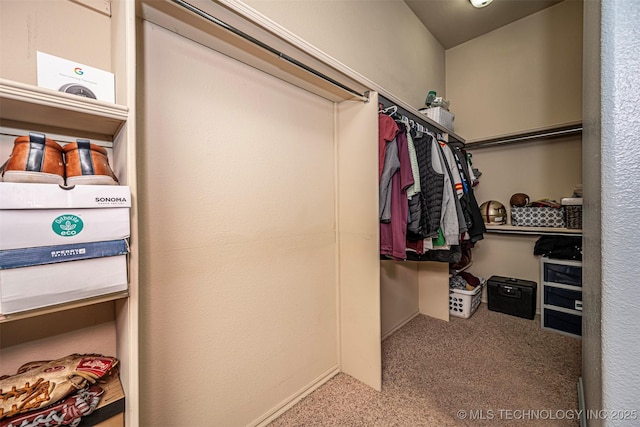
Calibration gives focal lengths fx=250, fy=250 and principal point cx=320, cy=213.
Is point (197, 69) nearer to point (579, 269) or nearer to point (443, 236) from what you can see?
point (443, 236)

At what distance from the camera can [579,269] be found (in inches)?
84.4

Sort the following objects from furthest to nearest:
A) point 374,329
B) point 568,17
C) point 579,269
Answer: point 568,17 → point 579,269 → point 374,329

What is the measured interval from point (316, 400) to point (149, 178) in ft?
4.90

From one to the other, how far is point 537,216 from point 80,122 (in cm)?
330

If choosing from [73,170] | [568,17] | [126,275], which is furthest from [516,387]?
[568,17]

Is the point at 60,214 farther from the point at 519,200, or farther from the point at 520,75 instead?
the point at 520,75

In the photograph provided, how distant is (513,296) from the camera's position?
2512 mm

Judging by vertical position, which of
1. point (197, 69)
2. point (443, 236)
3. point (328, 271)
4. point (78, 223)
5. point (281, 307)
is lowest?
point (281, 307)

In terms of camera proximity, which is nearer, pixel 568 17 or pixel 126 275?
pixel 126 275

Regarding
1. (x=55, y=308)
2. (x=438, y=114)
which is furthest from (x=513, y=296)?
(x=55, y=308)

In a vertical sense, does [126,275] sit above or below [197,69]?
below

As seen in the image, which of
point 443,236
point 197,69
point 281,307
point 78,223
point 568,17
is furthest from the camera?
point 568,17

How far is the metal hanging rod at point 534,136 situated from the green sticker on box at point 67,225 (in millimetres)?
3251

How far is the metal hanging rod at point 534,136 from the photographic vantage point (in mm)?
2240
